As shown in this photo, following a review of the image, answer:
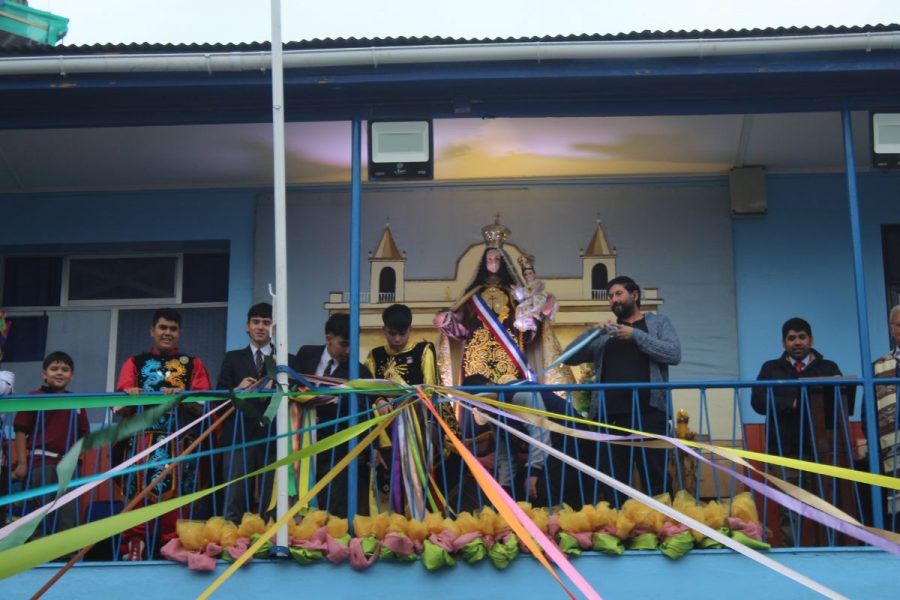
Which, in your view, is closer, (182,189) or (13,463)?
(13,463)

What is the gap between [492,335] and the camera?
8.88 metres

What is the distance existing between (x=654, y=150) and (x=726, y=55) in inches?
73.2

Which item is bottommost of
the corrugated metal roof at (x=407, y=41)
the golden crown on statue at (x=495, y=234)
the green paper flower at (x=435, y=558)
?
the green paper flower at (x=435, y=558)

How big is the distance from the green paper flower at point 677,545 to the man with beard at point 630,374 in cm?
38

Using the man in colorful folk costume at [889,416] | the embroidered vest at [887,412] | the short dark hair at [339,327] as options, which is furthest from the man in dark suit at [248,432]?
the embroidered vest at [887,412]

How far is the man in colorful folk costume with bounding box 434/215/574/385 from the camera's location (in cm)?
879

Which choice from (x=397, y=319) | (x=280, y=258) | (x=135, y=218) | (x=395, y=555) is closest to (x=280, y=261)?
(x=280, y=258)

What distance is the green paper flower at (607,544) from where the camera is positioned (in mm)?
6914

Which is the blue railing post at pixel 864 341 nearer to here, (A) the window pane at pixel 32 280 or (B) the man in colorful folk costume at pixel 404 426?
(B) the man in colorful folk costume at pixel 404 426

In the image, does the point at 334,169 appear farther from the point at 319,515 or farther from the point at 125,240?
the point at 319,515

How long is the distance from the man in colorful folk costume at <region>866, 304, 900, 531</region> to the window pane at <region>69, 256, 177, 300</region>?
547 centimetres

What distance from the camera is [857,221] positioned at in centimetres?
754

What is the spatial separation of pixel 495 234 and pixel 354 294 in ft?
6.53

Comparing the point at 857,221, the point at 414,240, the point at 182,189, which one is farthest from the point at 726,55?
the point at 182,189
